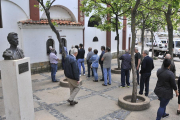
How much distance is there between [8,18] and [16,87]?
6.85 metres

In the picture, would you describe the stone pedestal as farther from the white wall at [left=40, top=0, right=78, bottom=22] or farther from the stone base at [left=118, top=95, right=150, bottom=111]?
the white wall at [left=40, top=0, right=78, bottom=22]

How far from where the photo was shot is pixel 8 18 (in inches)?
368

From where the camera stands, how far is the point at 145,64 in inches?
235

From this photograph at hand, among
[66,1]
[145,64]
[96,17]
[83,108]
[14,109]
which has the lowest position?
[83,108]

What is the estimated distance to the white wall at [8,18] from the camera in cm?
907

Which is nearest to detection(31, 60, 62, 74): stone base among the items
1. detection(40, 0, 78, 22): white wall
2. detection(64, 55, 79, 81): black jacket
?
detection(40, 0, 78, 22): white wall

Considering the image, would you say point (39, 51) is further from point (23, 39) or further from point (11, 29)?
point (11, 29)

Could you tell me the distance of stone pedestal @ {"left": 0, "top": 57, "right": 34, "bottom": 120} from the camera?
12.2ft

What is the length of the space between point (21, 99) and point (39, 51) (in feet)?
23.1

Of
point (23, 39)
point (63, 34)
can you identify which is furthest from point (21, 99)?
point (63, 34)

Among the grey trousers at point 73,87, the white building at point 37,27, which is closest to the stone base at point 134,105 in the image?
the grey trousers at point 73,87

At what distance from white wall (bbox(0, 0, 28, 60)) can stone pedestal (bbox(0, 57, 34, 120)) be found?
586cm

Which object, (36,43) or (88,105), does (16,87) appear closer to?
(88,105)

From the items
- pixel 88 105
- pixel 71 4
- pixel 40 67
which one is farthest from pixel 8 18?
pixel 88 105
